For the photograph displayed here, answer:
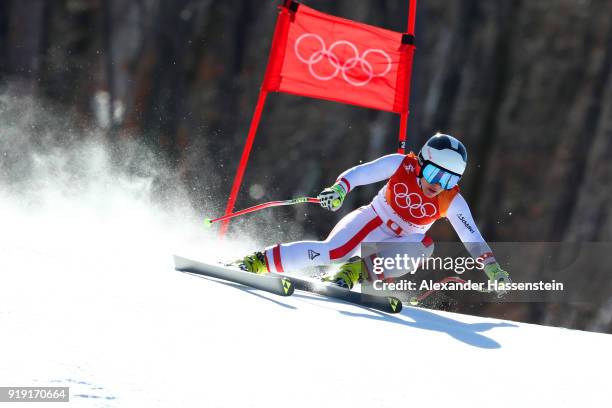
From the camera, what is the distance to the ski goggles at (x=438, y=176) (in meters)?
4.26

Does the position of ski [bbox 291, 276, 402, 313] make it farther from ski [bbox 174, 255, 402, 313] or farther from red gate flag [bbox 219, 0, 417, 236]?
red gate flag [bbox 219, 0, 417, 236]

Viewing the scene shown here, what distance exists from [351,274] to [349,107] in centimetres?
1049

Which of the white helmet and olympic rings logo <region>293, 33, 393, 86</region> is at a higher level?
olympic rings logo <region>293, 33, 393, 86</region>

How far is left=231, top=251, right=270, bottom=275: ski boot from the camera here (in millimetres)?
4324

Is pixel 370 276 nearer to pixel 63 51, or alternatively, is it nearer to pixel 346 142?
pixel 346 142

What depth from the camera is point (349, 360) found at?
260 centimetres

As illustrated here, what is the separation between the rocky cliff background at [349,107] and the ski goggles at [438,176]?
968 cm

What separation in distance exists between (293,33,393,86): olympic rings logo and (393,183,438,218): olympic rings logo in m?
1.81

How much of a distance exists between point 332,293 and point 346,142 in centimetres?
1036

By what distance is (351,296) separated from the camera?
13.9ft

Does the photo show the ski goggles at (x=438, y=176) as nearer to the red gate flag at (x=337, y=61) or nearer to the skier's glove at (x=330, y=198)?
the skier's glove at (x=330, y=198)

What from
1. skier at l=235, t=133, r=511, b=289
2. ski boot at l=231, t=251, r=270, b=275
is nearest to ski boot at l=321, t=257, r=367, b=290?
skier at l=235, t=133, r=511, b=289

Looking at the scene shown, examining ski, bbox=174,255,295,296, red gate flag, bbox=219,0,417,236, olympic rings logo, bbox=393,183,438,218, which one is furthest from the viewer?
red gate flag, bbox=219,0,417,236

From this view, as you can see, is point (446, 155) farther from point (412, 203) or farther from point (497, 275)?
point (497, 275)
